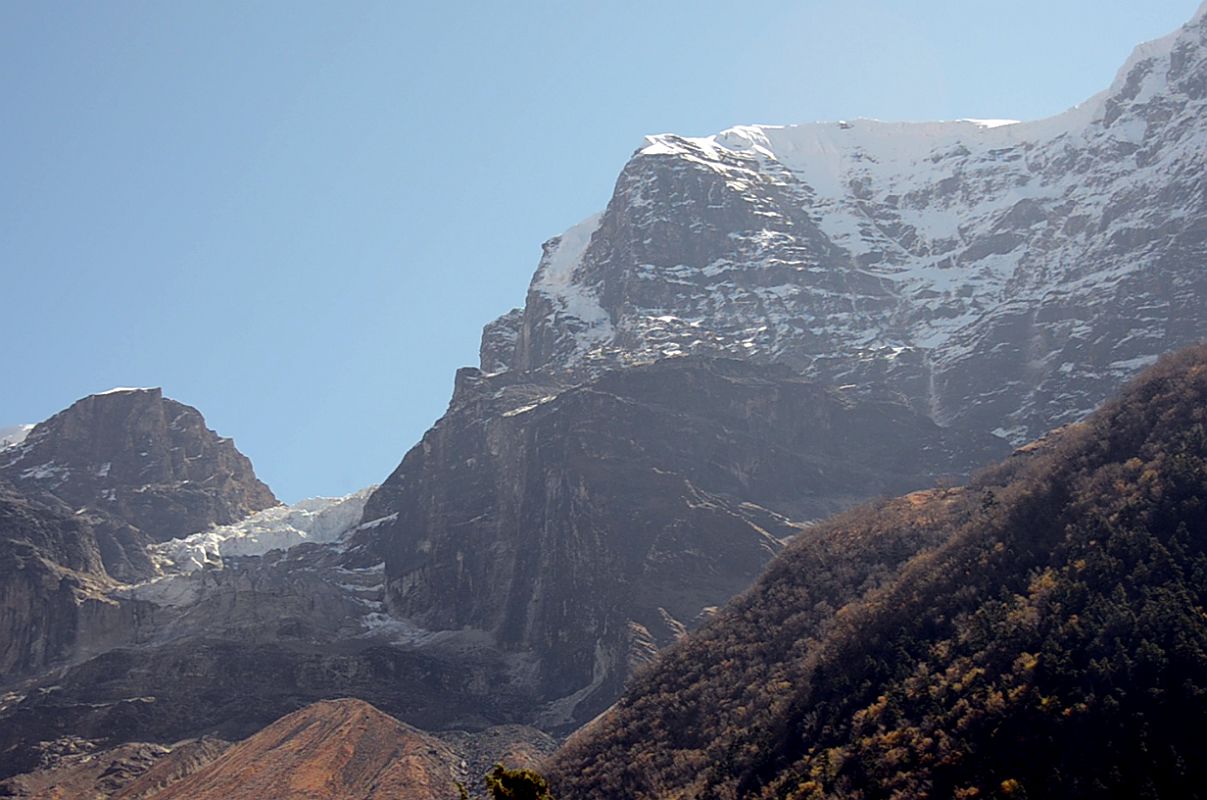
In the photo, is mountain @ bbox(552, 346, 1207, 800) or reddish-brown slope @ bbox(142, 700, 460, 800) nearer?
mountain @ bbox(552, 346, 1207, 800)

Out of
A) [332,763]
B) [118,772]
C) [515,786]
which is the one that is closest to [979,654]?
[515,786]

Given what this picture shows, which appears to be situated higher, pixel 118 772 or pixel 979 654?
pixel 979 654

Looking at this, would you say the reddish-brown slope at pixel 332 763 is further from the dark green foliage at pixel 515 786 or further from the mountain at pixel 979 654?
the dark green foliage at pixel 515 786

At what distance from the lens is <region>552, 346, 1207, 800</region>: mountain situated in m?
85.2

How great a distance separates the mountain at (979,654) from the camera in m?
85.2

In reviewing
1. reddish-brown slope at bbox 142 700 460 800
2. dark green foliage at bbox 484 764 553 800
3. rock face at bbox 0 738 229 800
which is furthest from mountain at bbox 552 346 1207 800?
rock face at bbox 0 738 229 800

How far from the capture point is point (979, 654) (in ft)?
324

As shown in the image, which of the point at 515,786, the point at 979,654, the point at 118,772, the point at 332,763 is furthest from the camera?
the point at 118,772

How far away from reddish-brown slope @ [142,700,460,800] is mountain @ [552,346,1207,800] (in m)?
26.7

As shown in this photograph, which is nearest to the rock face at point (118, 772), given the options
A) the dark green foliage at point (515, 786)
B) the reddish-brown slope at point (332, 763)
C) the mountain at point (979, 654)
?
the reddish-brown slope at point (332, 763)

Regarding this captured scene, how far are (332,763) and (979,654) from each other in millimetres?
80138

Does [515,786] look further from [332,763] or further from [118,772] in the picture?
[118,772]

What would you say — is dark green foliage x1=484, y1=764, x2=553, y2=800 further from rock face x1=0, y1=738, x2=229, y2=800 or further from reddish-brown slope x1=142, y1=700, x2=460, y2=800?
rock face x1=0, y1=738, x2=229, y2=800

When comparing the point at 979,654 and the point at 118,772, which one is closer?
the point at 979,654
